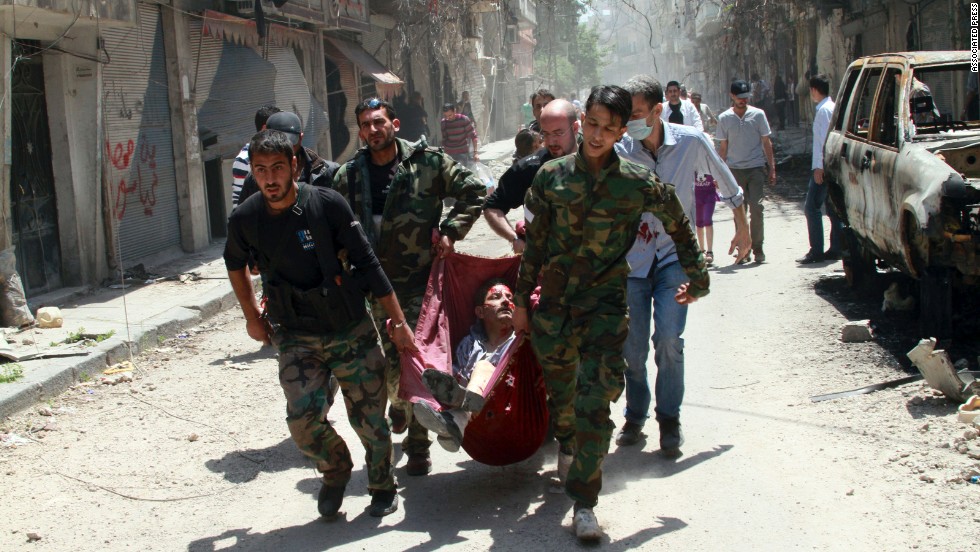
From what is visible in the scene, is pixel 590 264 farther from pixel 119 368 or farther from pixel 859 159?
pixel 119 368

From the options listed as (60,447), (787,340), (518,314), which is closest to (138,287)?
(60,447)

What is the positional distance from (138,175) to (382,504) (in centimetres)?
844

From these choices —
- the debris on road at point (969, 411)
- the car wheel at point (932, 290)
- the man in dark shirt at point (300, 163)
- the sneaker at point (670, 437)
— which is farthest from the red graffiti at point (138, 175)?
the debris on road at point (969, 411)

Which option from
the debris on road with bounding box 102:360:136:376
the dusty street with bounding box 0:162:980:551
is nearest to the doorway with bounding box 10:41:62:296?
the debris on road with bounding box 102:360:136:376

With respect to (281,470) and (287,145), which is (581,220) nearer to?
(287,145)

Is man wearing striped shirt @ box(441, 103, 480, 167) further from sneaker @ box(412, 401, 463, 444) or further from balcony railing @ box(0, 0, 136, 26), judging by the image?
sneaker @ box(412, 401, 463, 444)

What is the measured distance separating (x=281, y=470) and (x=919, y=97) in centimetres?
547

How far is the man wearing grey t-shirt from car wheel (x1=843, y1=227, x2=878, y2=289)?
5.56 feet

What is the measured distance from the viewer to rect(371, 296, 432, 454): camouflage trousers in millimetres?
4988

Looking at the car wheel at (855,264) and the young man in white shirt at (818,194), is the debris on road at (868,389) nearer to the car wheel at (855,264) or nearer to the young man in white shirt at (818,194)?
the car wheel at (855,264)

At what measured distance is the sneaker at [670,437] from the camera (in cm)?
499

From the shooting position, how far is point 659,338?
5023 millimetres

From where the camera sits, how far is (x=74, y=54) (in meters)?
10.2

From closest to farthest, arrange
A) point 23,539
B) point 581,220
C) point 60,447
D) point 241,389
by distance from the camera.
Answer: point 581,220 → point 23,539 → point 60,447 → point 241,389
